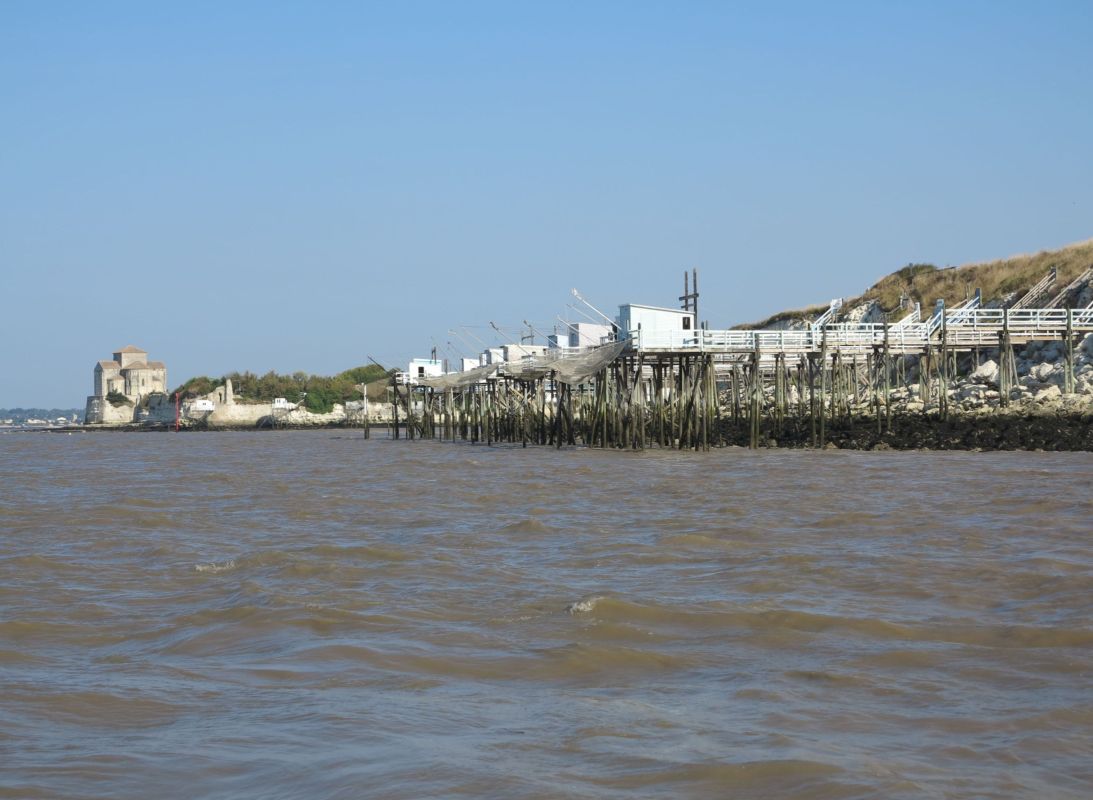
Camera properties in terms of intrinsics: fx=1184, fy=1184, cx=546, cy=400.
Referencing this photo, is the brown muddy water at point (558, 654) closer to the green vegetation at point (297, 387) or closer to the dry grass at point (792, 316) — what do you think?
the dry grass at point (792, 316)

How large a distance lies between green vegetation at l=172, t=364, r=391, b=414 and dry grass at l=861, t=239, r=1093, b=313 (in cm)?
6330

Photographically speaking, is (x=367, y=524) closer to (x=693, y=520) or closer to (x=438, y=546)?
(x=438, y=546)

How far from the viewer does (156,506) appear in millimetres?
19766

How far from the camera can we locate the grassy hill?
198 feet

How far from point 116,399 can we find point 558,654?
14485cm

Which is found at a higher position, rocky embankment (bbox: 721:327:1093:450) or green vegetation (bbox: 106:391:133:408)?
green vegetation (bbox: 106:391:133:408)

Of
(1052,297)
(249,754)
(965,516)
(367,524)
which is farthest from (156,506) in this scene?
(1052,297)

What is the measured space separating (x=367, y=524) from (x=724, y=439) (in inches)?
1008

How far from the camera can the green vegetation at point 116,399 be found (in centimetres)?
14138

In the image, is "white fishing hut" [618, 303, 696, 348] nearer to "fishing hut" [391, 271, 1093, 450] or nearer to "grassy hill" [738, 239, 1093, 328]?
"fishing hut" [391, 271, 1093, 450]

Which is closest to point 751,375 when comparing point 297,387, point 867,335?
point 867,335

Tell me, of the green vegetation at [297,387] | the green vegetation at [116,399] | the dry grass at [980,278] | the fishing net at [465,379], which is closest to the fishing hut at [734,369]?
the fishing net at [465,379]

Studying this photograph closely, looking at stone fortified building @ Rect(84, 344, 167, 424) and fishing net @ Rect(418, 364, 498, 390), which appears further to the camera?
stone fortified building @ Rect(84, 344, 167, 424)

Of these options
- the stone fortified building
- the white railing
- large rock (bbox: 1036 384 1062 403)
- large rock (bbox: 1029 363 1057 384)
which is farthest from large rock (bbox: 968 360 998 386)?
the stone fortified building
